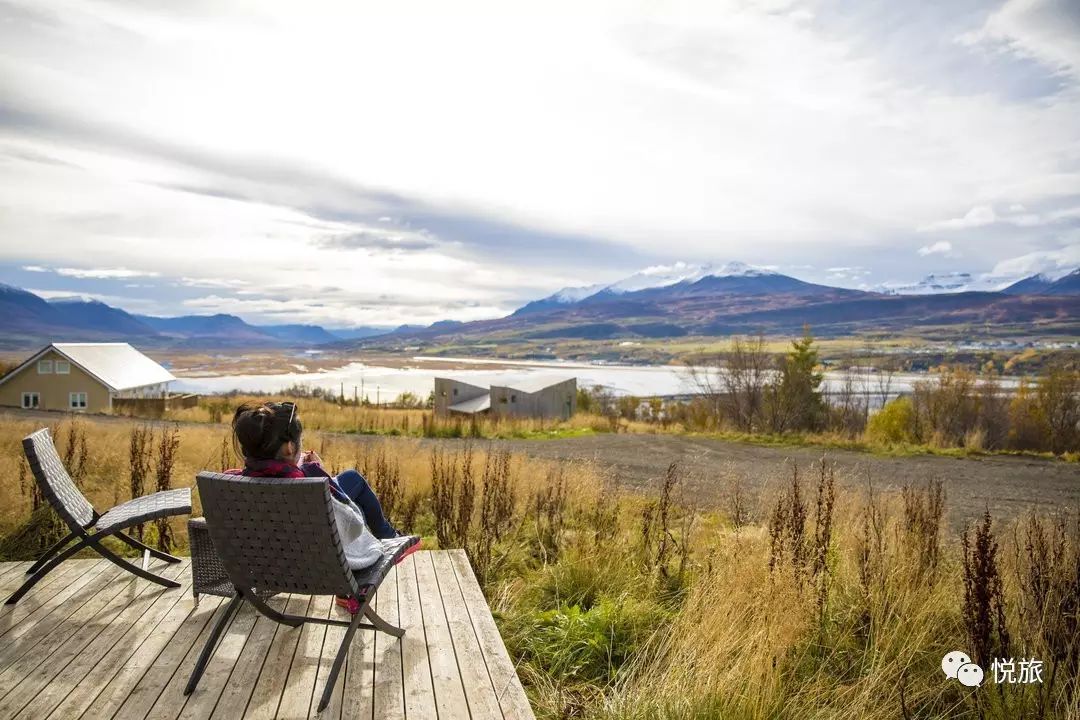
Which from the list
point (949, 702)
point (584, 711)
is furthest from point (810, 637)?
point (584, 711)

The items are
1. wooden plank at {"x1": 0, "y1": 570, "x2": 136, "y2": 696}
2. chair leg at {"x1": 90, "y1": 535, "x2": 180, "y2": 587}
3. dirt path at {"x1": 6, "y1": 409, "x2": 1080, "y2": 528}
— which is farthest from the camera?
dirt path at {"x1": 6, "y1": 409, "x2": 1080, "y2": 528}

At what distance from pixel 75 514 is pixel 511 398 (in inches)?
1175

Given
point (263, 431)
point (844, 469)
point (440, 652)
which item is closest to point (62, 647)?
point (263, 431)

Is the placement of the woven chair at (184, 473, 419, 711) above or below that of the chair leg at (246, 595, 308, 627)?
above

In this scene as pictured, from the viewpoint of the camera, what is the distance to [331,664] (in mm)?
2967

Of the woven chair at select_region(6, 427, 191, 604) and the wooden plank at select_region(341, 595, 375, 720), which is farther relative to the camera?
the woven chair at select_region(6, 427, 191, 604)

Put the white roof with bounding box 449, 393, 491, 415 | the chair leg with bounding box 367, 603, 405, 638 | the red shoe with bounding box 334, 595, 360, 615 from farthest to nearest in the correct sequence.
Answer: the white roof with bounding box 449, 393, 491, 415 → the red shoe with bounding box 334, 595, 360, 615 → the chair leg with bounding box 367, 603, 405, 638

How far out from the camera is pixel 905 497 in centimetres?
539

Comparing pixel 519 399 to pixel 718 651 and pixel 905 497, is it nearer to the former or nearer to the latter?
pixel 905 497

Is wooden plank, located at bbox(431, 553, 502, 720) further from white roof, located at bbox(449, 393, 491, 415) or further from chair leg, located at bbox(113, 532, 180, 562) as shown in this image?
white roof, located at bbox(449, 393, 491, 415)

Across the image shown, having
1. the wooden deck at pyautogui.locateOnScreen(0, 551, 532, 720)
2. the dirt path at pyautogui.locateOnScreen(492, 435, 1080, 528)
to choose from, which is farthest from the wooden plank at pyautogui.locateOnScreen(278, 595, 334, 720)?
the dirt path at pyautogui.locateOnScreen(492, 435, 1080, 528)

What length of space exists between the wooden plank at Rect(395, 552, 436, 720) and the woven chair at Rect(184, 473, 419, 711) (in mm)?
301

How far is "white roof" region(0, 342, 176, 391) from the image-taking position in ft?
113
